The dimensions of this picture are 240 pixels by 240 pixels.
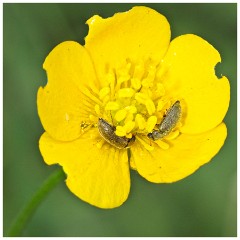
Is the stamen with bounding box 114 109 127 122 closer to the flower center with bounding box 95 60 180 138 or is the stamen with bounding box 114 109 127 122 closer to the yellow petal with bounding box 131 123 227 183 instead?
the flower center with bounding box 95 60 180 138

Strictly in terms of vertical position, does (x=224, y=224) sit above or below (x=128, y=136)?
below

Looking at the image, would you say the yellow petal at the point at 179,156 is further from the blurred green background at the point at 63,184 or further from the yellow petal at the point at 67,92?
the blurred green background at the point at 63,184

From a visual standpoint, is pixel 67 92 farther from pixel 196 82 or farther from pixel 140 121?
pixel 196 82

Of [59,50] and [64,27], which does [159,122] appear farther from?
[64,27]

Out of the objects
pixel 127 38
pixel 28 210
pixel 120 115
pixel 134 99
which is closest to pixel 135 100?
pixel 134 99

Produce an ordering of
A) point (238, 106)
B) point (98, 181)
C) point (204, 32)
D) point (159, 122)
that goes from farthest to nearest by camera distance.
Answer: point (204, 32) → point (238, 106) → point (159, 122) → point (98, 181)

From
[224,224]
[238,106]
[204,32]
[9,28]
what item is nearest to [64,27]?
[9,28]
